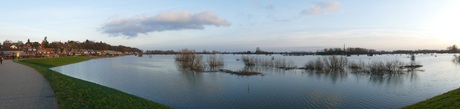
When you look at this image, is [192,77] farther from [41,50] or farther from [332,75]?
[41,50]

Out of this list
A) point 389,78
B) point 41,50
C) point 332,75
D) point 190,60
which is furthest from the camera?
point 41,50

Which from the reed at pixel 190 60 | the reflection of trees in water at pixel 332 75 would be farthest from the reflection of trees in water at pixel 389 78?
the reed at pixel 190 60

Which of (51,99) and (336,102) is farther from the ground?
(51,99)

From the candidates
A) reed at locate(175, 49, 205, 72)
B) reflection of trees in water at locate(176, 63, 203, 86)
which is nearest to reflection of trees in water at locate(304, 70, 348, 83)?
reflection of trees in water at locate(176, 63, 203, 86)

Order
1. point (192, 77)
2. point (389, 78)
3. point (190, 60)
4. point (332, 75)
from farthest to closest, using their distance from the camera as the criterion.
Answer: point (190, 60), point (332, 75), point (192, 77), point (389, 78)

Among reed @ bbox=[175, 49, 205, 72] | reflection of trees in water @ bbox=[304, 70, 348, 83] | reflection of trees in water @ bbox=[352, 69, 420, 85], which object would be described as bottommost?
reflection of trees in water @ bbox=[352, 69, 420, 85]

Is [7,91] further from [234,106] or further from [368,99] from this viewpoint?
[368,99]

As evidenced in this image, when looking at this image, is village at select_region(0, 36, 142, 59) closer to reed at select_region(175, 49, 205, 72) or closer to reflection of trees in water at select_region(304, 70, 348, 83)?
reed at select_region(175, 49, 205, 72)

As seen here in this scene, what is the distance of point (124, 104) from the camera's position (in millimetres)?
12258

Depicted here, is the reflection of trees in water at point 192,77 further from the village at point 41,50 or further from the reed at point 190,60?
the village at point 41,50

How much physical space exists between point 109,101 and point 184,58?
3322 centimetres

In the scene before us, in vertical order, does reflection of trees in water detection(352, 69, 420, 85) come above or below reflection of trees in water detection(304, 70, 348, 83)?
below

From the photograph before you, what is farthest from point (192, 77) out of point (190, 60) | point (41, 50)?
point (41, 50)

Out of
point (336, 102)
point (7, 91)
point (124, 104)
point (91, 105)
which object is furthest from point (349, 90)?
point (7, 91)
